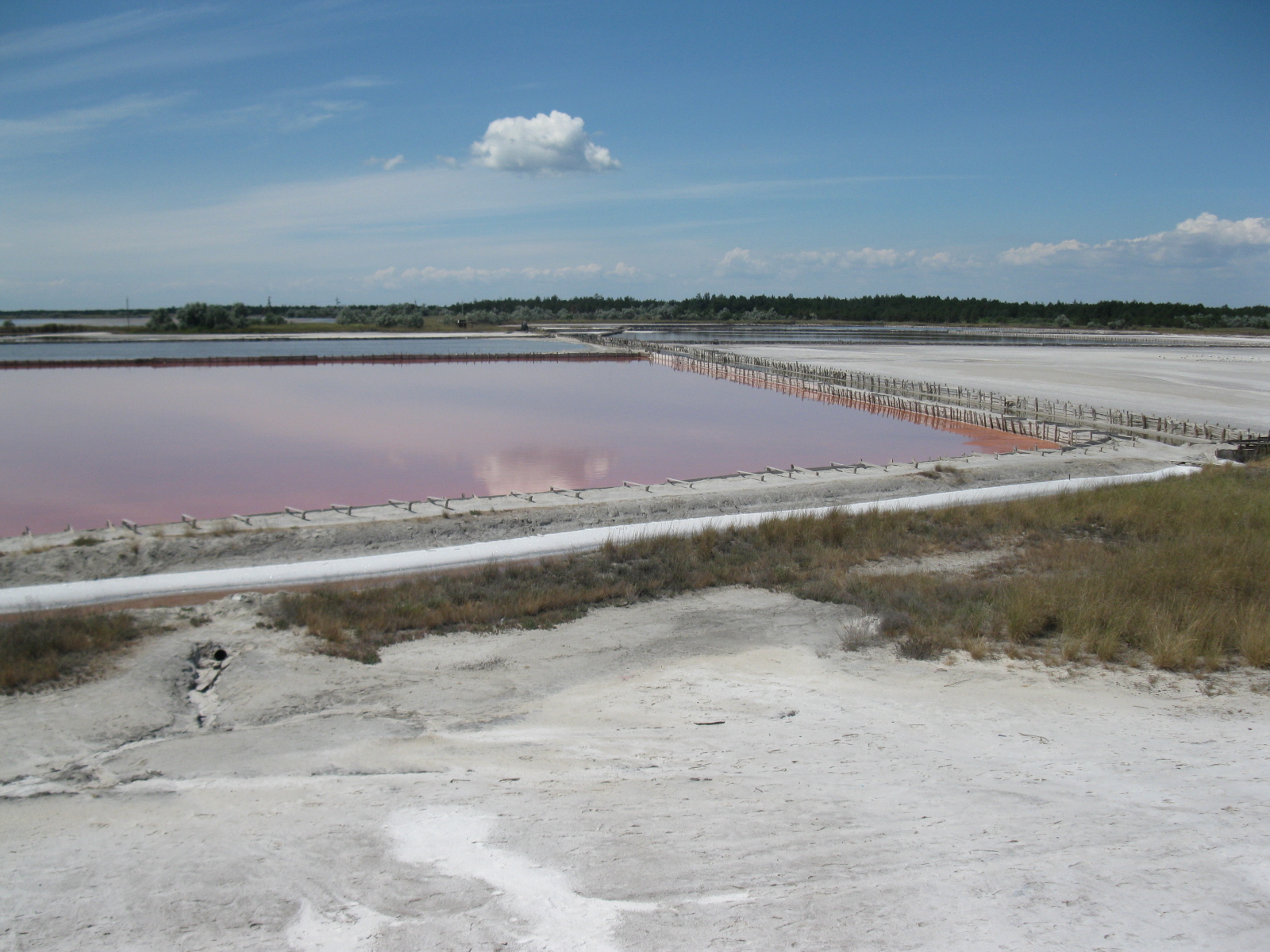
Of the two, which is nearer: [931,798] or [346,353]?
[931,798]

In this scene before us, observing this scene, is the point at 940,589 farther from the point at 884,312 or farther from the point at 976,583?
the point at 884,312

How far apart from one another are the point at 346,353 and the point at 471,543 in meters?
39.6

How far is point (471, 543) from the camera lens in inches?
387

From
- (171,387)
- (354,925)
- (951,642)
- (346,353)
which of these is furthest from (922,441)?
(346,353)

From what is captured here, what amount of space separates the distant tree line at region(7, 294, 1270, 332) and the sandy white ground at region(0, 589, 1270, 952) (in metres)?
69.3

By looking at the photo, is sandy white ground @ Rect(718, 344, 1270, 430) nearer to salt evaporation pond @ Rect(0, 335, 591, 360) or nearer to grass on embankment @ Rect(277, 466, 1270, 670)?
grass on embankment @ Rect(277, 466, 1270, 670)

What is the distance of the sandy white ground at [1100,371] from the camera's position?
25156 millimetres

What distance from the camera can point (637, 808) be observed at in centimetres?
379

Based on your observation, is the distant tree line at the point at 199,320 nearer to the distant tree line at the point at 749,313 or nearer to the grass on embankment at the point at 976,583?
the distant tree line at the point at 749,313

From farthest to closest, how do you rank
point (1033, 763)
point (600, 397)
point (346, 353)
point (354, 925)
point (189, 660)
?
point (346, 353)
point (600, 397)
point (189, 660)
point (1033, 763)
point (354, 925)

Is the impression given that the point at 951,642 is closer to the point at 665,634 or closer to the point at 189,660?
the point at 665,634

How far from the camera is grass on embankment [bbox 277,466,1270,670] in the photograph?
19.8 feet

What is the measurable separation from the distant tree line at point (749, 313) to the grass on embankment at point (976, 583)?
220 feet

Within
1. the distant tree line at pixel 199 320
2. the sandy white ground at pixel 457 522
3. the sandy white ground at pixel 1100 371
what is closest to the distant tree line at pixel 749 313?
the distant tree line at pixel 199 320
